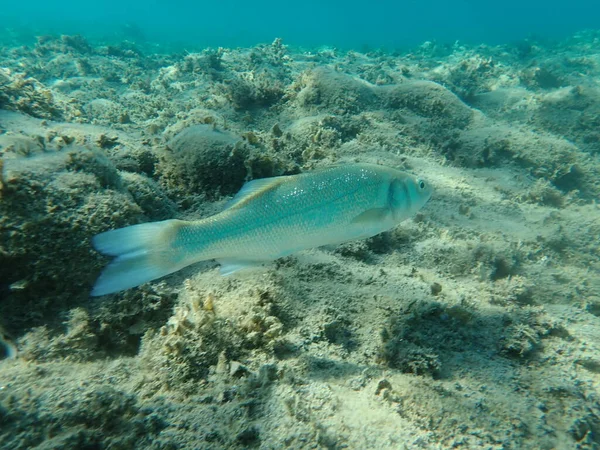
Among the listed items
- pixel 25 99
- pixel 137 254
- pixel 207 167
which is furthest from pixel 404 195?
pixel 25 99

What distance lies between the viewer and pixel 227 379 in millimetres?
2291

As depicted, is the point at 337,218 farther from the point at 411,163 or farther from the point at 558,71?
the point at 558,71

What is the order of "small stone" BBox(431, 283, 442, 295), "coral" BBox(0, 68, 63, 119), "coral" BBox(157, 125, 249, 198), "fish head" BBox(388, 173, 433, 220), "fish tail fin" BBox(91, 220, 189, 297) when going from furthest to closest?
"coral" BBox(0, 68, 63, 119)
"coral" BBox(157, 125, 249, 198)
"small stone" BBox(431, 283, 442, 295)
"fish head" BBox(388, 173, 433, 220)
"fish tail fin" BBox(91, 220, 189, 297)

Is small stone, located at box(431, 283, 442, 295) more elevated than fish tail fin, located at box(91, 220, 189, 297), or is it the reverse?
fish tail fin, located at box(91, 220, 189, 297)

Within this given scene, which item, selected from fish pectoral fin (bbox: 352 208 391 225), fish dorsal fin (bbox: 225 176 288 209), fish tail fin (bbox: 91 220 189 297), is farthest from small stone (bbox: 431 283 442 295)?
fish tail fin (bbox: 91 220 189 297)

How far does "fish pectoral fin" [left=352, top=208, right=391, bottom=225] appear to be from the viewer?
2.57 meters

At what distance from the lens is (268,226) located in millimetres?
2391

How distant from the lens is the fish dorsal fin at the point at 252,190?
97.1 inches

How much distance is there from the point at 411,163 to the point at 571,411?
4312 millimetres

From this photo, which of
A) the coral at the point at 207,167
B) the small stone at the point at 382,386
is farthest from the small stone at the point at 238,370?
the coral at the point at 207,167

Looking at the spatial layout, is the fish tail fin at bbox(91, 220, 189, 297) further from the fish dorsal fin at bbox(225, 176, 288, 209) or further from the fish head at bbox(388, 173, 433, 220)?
the fish head at bbox(388, 173, 433, 220)

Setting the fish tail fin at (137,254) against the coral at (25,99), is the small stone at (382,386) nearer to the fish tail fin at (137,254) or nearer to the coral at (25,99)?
the fish tail fin at (137,254)

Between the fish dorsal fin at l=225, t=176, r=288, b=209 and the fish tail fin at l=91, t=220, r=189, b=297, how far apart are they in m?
0.46

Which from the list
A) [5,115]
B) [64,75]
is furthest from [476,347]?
[64,75]
